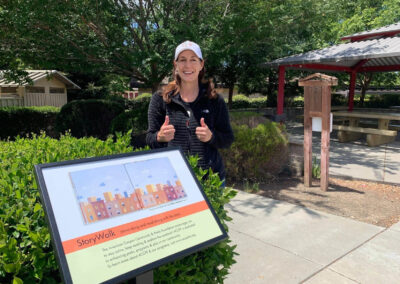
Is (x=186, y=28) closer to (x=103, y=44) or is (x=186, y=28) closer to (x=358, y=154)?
(x=103, y=44)

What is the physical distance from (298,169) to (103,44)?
17.1 ft

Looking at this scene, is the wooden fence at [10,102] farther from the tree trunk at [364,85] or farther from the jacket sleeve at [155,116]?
the tree trunk at [364,85]

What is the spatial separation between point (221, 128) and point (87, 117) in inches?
312

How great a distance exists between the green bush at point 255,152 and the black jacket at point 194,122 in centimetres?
308

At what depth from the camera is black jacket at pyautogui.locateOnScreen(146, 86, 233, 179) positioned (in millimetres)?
2404

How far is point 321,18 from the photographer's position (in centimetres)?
779

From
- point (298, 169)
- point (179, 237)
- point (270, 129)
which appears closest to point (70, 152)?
point (179, 237)

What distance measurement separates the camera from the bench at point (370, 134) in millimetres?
9625

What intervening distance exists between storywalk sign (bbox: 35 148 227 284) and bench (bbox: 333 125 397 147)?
9665 mm

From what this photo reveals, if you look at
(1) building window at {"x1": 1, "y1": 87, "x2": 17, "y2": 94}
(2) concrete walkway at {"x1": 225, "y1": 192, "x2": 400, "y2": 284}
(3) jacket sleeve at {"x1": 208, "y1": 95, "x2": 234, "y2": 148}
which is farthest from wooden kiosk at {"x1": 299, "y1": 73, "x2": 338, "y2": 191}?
(1) building window at {"x1": 1, "y1": 87, "x2": 17, "y2": 94}

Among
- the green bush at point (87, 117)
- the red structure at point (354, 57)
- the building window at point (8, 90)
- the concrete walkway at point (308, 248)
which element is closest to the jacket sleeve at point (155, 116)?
the concrete walkway at point (308, 248)

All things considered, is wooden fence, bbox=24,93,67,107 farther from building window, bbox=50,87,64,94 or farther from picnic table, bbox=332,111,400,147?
picnic table, bbox=332,111,400,147

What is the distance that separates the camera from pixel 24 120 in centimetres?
1216

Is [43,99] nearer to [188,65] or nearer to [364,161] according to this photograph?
[364,161]
